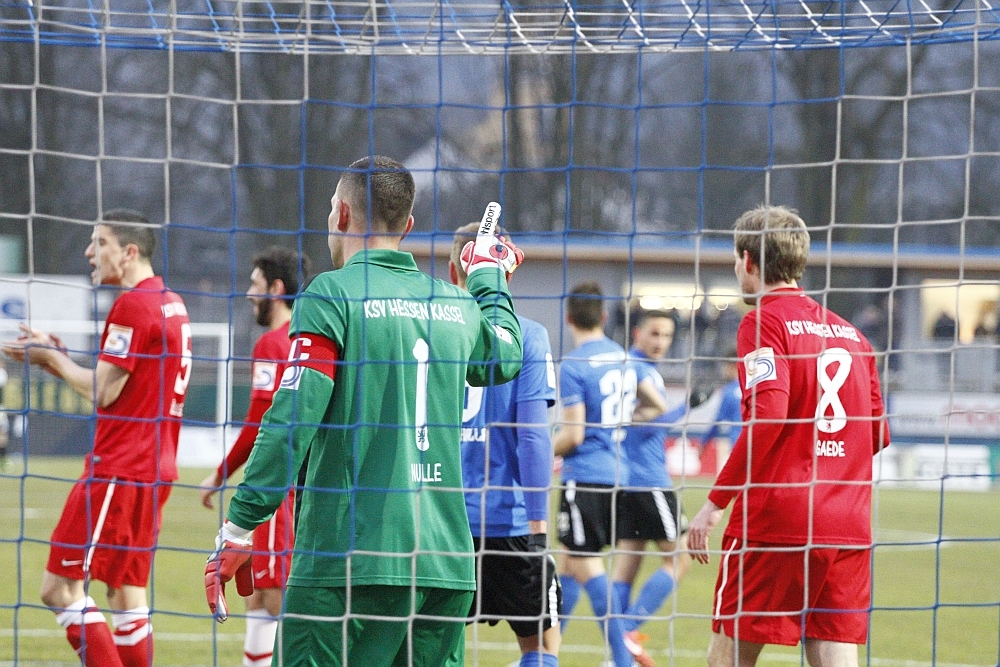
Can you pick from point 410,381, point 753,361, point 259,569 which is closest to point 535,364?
point 753,361

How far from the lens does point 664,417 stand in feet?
24.5

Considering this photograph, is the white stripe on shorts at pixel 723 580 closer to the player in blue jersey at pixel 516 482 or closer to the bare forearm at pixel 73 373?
the player in blue jersey at pixel 516 482

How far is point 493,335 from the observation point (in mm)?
3375

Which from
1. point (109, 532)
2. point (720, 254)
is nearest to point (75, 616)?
point (109, 532)

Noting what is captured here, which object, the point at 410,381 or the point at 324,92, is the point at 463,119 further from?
the point at 410,381

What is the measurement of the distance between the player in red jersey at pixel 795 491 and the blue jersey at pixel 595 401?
2.08 m

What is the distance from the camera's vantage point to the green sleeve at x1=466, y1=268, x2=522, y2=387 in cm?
338

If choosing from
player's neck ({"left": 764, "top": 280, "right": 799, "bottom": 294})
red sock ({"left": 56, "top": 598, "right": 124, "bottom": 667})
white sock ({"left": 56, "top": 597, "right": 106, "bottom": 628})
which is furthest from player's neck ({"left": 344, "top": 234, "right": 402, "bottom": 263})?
white sock ({"left": 56, "top": 597, "right": 106, "bottom": 628})

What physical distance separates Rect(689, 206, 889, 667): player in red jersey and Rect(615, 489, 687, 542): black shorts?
2.21 meters

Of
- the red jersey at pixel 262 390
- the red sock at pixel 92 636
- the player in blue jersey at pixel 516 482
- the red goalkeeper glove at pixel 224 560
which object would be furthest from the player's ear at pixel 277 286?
the red goalkeeper glove at pixel 224 560

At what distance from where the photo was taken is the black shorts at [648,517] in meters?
6.14

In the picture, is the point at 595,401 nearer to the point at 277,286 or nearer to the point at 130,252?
the point at 277,286

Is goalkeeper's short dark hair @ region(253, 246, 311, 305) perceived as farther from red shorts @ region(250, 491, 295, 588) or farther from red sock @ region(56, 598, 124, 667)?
red sock @ region(56, 598, 124, 667)

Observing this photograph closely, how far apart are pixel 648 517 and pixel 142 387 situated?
111 inches
